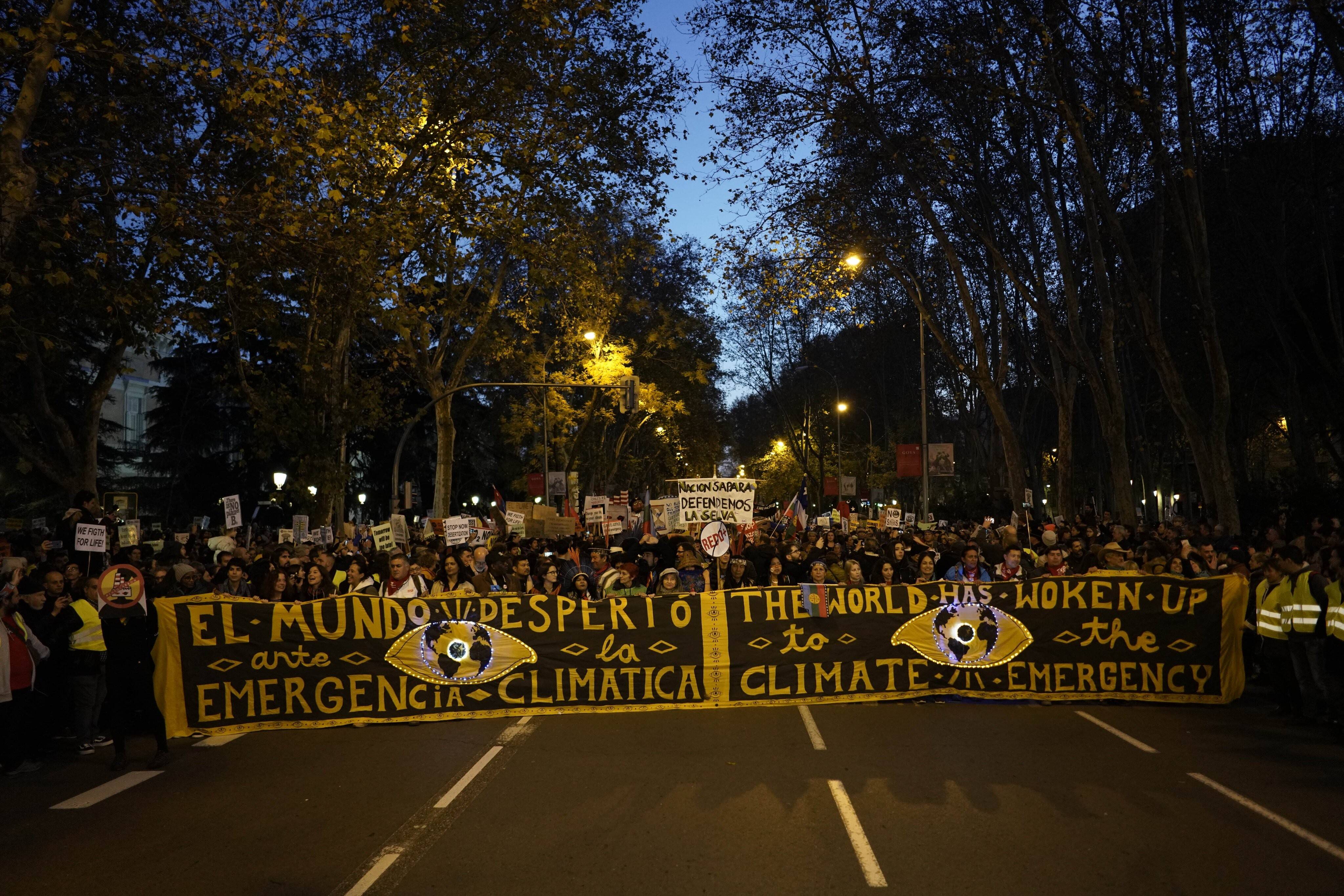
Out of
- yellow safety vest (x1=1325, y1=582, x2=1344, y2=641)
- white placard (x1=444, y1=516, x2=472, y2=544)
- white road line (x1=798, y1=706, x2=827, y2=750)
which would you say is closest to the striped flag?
white road line (x1=798, y1=706, x2=827, y2=750)

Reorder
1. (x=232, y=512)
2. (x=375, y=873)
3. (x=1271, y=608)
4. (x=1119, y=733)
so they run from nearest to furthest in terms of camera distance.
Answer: (x=375, y=873)
(x=1119, y=733)
(x=1271, y=608)
(x=232, y=512)

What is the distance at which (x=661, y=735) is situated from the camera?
1009 centimetres

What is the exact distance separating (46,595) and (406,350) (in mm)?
18586

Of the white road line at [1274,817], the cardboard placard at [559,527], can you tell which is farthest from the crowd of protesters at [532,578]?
the cardboard placard at [559,527]

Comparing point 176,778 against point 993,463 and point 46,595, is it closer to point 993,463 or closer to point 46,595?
point 46,595

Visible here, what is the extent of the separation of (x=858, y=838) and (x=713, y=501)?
9.03 meters

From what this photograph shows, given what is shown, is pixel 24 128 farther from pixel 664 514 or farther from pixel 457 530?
pixel 664 514

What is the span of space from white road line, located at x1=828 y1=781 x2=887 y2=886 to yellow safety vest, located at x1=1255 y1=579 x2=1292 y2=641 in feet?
17.3

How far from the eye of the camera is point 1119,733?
392 inches

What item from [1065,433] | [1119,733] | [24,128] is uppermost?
[24,128]

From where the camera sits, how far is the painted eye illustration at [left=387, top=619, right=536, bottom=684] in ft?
36.3

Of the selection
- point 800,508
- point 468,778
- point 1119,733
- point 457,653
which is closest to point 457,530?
point 800,508

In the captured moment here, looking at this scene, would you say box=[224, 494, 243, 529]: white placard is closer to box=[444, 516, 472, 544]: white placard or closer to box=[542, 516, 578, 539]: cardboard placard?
box=[444, 516, 472, 544]: white placard

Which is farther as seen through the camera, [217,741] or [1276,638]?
[1276,638]
